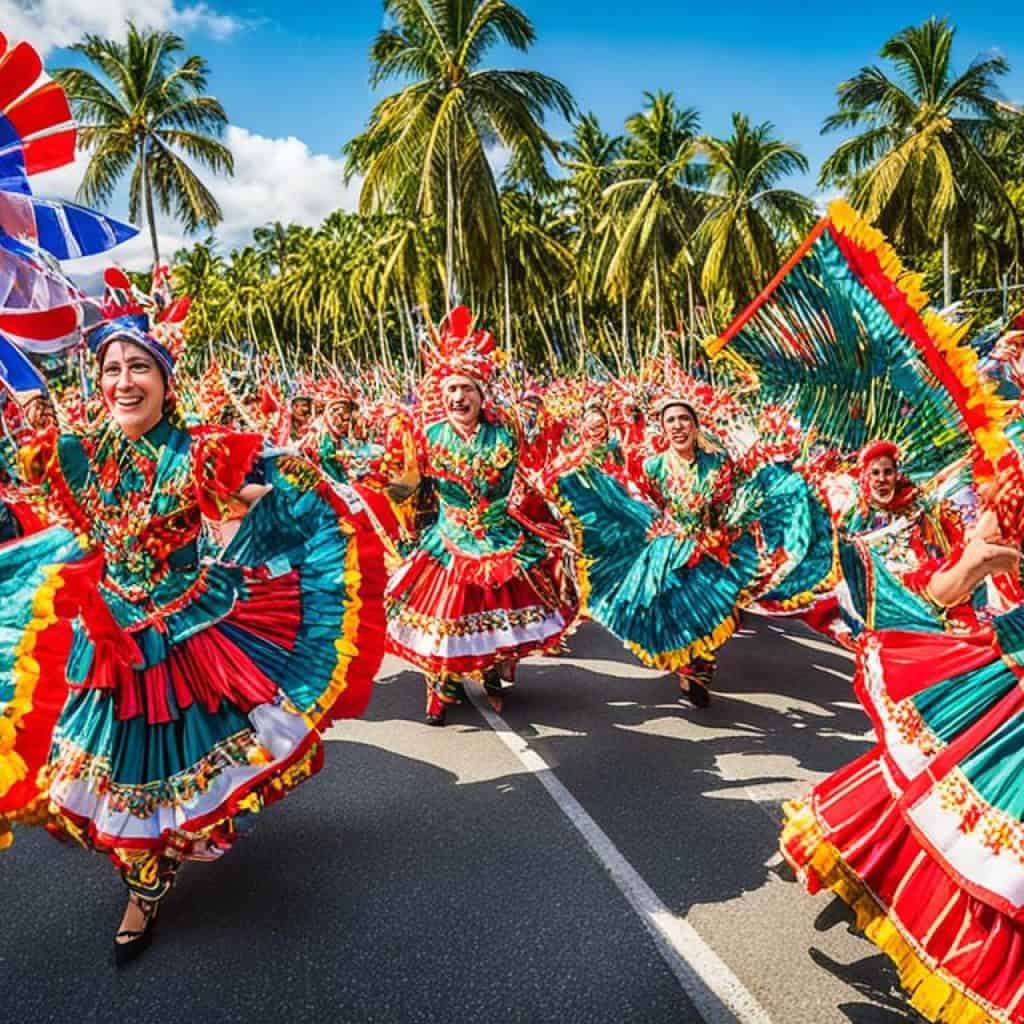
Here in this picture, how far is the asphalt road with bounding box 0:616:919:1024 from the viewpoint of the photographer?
9.25ft

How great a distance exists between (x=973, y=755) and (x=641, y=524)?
374cm

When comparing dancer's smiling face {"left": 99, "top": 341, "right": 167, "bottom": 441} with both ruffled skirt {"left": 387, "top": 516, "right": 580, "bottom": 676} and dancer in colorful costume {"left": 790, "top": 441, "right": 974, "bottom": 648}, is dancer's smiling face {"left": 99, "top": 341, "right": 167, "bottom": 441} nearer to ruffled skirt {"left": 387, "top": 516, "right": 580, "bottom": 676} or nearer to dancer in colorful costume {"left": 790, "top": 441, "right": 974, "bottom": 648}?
dancer in colorful costume {"left": 790, "top": 441, "right": 974, "bottom": 648}

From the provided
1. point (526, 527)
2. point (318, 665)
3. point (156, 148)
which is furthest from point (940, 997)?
point (156, 148)

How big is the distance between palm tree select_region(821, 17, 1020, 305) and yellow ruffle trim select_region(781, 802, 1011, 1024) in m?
28.7

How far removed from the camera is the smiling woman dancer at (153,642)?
120 inches

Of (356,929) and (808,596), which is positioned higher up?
(808,596)

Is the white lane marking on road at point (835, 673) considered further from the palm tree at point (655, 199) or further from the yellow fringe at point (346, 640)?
the palm tree at point (655, 199)

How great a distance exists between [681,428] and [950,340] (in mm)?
3595

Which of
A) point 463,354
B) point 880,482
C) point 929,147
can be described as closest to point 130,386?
point 463,354

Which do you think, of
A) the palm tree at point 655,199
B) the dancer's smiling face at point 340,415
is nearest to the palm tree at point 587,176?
the palm tree at point 655,199

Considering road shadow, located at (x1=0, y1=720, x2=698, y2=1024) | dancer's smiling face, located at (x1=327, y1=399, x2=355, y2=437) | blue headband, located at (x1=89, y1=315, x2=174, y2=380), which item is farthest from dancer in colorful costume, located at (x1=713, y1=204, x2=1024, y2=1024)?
dancer's smiling face, located at (x1=327, y1=399, x2=355, y2=437)

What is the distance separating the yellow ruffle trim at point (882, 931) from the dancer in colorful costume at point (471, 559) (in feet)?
9.08

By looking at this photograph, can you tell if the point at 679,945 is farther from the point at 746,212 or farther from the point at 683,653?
the point at 746,212

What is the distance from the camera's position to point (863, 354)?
2748mm
